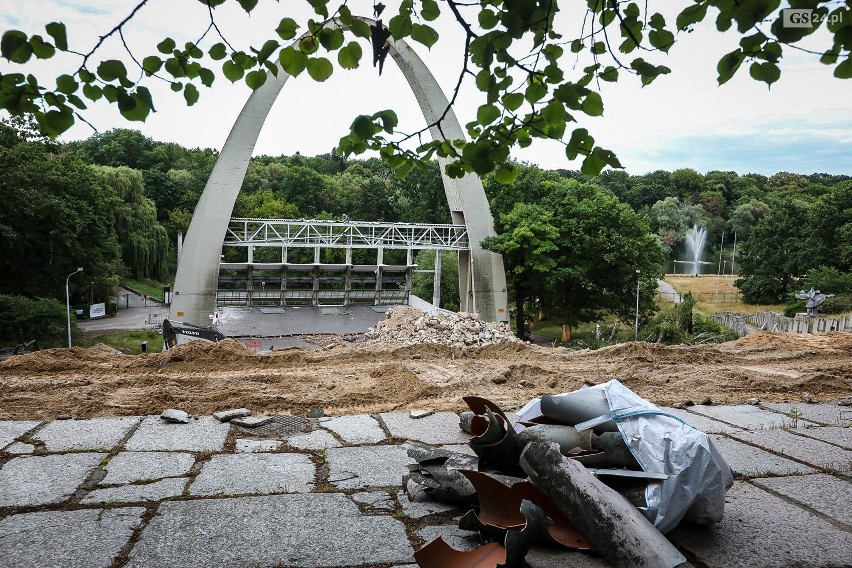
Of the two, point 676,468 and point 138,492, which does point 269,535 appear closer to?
point 138,492

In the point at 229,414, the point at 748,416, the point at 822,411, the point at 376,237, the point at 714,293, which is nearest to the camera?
the point at 229,414

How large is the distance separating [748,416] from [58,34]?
18.0 feet

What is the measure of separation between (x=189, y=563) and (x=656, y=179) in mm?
86617

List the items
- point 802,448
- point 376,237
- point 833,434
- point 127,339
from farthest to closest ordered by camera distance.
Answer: point 127,339 < point 376,237 < point 833,434 < point 802,448

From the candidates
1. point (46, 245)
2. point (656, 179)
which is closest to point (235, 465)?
point (46, 245)

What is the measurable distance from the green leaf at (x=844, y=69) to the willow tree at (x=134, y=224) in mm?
42656

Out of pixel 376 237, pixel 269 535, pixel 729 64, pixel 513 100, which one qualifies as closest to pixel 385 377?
pixel 269 535

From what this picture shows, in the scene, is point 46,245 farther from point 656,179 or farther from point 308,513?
point 656,179

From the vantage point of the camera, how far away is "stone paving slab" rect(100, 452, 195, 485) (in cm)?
357

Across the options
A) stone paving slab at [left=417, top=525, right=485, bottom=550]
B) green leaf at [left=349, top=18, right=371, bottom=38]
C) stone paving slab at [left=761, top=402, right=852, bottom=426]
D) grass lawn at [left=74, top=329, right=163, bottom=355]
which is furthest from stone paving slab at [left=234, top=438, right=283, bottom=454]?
grass lawn at [left=74, top=329, right=163, bottom=355]

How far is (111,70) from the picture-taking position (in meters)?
2.70

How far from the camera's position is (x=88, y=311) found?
126 ft

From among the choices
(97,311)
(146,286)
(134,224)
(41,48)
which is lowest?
(97,311)

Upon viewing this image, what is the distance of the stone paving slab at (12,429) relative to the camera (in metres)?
4.26
